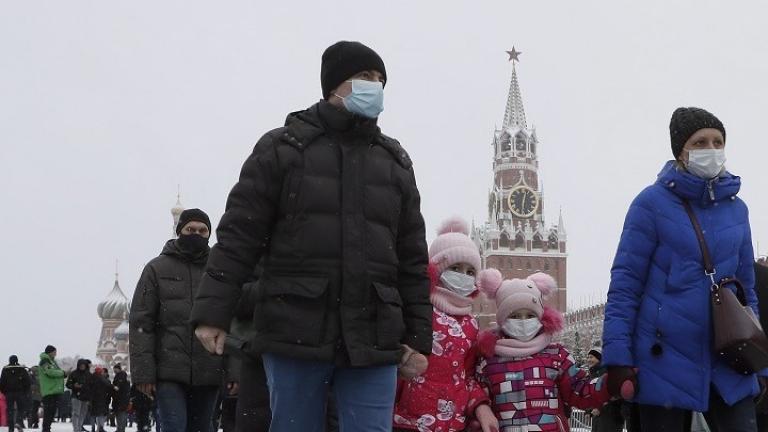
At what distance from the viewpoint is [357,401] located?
3.24 meters

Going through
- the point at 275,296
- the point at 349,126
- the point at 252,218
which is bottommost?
the point at 275,296

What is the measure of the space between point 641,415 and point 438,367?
3.94 feet

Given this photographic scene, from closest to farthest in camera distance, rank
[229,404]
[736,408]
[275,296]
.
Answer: [275,296]
[736,408]
[229,404]

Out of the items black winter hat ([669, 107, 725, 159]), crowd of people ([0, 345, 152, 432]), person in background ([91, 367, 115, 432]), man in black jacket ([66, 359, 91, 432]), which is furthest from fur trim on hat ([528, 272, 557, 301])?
person in background ([91, 367, 115, 432])

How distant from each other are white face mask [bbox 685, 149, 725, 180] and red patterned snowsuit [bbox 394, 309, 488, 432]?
4.74 feet

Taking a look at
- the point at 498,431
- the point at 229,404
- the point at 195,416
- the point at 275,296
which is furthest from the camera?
the point at 229,404

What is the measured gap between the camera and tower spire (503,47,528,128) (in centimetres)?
9544

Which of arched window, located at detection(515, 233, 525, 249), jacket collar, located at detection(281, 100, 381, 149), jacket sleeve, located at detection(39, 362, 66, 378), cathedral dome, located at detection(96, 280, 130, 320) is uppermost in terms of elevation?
arched window, located at detection(515, 233, 525, 249)

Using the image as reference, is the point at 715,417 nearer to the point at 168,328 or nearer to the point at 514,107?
the point at 168,328

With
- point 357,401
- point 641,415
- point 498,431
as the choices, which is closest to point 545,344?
point 498,431

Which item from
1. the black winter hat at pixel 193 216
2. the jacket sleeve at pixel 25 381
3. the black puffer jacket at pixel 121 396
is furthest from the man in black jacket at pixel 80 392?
the black winter hat at pixel 193 216

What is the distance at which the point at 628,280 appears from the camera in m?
3.96

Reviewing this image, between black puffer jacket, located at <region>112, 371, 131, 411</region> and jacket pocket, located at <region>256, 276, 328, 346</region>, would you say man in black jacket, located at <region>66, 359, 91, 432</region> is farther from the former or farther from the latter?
jacket pocket, located at <region>256, 276, 328, 346</region>

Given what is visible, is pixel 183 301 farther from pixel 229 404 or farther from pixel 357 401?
pixel 357 401
